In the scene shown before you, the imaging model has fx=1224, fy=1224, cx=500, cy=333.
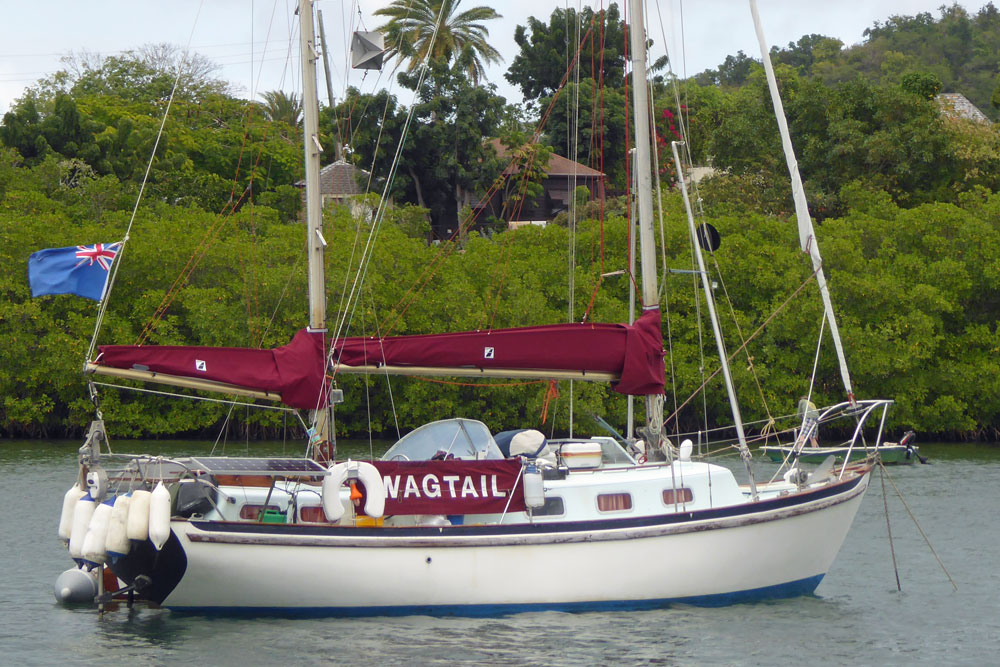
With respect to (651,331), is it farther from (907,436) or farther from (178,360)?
(178,360)

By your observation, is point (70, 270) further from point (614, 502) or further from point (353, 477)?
point (614, 502)

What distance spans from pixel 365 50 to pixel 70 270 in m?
6.35

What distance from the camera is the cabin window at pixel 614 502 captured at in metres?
19.9

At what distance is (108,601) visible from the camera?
776 inches

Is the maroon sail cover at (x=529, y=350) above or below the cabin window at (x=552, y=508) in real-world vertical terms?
above

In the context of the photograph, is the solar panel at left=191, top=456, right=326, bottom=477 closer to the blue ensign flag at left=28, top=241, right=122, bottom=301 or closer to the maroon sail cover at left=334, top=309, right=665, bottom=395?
the maroon sail cover at left=334, top=309, right=665, bottom=395

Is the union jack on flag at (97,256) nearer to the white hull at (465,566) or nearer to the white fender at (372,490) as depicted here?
the white hull at (465,566)

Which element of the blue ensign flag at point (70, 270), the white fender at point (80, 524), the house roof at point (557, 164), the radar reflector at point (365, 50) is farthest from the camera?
the house roof at point (557, 164)

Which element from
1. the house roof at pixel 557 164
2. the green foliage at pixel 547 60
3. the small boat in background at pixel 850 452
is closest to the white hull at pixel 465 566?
the small boat in background at pixel 850 452

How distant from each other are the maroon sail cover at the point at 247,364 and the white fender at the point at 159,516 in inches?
87.8

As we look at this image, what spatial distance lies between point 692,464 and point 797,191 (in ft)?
17.5

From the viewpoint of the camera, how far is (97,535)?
18.3 metres

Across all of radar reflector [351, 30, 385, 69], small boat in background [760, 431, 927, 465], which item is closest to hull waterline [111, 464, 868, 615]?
small boat in background [760, 431, 927, 465]

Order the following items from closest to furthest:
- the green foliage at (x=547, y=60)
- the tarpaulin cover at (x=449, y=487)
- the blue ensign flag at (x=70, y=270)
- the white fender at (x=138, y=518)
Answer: the white fender at (x=138, y=518), the tarpaulin cover at (x=449, y=487), the blue ensign flag at (x=70, y=270), the green foliage at (x=547, y=60)
